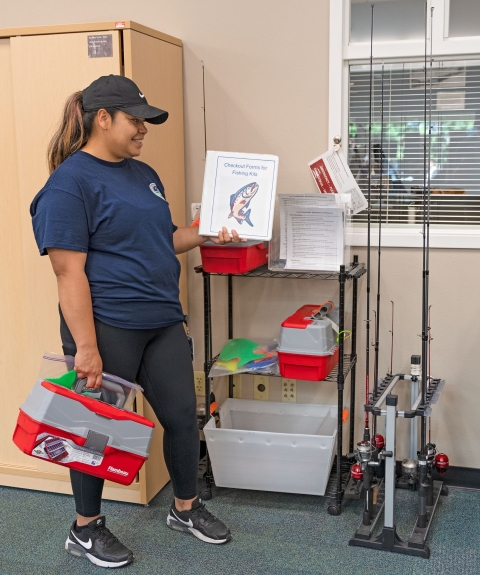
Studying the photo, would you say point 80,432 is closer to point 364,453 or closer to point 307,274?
point 364,453

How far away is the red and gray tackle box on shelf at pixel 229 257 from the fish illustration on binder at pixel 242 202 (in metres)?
0.19

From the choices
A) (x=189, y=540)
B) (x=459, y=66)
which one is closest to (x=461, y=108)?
(x=459, y=66)

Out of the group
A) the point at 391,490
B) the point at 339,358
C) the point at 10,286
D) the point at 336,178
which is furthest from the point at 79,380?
the point at 336,178

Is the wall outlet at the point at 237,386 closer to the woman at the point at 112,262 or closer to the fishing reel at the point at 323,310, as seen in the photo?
the fishing reel at the point at 323,310

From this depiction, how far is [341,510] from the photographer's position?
254 cm

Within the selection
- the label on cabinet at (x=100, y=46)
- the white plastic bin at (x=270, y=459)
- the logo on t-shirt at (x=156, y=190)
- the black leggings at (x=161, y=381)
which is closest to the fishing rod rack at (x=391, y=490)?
the white plastic bin at (x=270, y=459)

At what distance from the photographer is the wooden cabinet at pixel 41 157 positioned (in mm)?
2365

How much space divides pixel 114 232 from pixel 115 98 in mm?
381

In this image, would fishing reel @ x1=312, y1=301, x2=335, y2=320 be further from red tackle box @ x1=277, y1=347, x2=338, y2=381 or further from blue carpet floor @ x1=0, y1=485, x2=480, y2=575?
blue carpet floor @ x1=0, y1=485, x2=480, y2=575

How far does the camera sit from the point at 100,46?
7.66 feet

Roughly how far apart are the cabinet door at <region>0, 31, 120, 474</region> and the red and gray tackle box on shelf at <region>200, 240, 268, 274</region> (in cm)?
58

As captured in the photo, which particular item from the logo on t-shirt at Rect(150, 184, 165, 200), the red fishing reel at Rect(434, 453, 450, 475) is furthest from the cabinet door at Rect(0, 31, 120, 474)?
the red fishing reel at Rect(434, 453, 450, 475)

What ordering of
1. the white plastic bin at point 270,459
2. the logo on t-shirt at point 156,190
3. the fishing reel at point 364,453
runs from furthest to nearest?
the white plastic bin at point 270,459 → the fishing reel at point 364,453 → the logo on t-shirt at point 156,190

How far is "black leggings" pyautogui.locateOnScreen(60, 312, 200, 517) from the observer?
2.08 m
